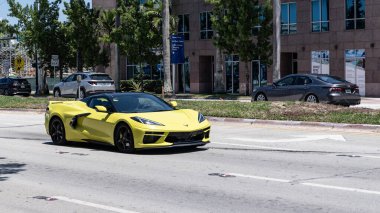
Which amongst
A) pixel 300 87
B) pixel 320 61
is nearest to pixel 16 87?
pixel 320 61

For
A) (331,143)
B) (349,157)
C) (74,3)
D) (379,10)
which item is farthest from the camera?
(74,3)

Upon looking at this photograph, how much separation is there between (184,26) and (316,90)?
26.8m

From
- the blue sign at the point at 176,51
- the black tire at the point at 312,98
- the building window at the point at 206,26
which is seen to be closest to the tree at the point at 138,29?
the building window at the point at 206,26

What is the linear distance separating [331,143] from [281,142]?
1154mm

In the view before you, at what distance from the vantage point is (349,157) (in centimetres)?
1130

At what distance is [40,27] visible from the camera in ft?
165

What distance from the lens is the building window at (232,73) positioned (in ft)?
153

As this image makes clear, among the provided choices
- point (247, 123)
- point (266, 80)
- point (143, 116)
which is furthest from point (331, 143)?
point (266, 80)

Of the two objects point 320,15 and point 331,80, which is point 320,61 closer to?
point 320,15

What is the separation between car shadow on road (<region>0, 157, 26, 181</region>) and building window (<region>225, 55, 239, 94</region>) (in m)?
36.1

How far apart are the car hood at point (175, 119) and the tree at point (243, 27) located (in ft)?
85.4

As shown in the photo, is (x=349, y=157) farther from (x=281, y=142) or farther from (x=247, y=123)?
(x=247, y=123)

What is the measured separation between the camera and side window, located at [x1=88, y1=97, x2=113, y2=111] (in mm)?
13051

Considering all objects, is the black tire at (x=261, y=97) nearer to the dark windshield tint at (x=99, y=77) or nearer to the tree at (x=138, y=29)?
the dark windshield tint at (x=99, y=77)
